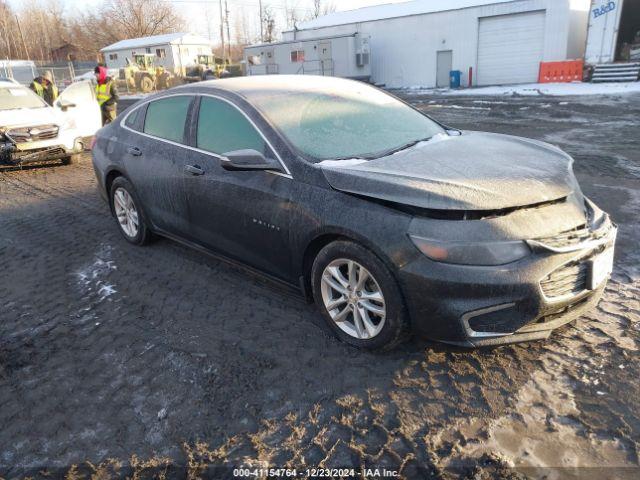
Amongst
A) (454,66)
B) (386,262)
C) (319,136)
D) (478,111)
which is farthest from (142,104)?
(454,66)

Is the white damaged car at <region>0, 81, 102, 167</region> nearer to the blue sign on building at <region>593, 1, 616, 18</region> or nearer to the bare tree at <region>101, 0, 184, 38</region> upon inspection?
the blue sign on building at <region>593, 1, 616, 18</region>

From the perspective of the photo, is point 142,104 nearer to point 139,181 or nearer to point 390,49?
point 139,181

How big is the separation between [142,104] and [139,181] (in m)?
0.82

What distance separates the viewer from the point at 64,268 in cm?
465

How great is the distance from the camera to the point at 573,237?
272 cm

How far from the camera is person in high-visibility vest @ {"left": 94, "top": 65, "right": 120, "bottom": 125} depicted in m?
11.6

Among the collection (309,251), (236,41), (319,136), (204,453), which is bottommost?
(204,453)

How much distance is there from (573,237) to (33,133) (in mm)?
9373

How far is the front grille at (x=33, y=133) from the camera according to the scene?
352 inches

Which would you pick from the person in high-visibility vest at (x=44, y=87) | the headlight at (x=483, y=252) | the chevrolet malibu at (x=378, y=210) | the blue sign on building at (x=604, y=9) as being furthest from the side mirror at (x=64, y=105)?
the blue sign on building at (x=604, y=9)

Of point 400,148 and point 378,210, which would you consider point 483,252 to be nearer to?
point 378,210

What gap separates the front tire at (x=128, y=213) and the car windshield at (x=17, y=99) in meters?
6.26

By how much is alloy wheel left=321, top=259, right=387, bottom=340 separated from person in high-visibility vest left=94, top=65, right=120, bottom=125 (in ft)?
35.0

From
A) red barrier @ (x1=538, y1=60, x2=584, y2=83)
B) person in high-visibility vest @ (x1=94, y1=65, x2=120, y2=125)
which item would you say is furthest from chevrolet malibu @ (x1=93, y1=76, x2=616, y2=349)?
red barrier @ (x1=538, y1=60, x2=584, y2=83)
